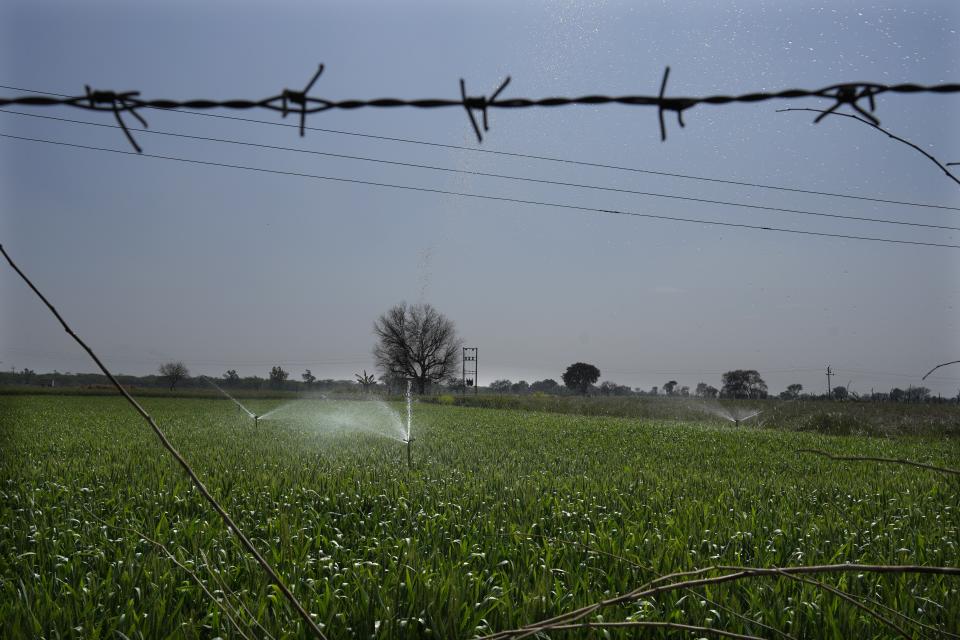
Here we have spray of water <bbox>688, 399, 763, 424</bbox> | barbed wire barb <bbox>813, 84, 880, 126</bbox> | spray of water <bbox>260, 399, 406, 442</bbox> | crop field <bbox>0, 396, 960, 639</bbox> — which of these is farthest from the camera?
spray of water <bbox>688, 399, 763, 424</bbox>

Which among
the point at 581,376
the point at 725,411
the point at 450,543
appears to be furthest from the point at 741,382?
the point at 450,543

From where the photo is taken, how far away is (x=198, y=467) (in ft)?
31.8

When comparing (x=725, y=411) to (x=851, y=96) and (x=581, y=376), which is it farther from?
(x=581, y=376)

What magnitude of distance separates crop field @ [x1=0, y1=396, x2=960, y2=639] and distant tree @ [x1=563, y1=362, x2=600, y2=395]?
140046 mm

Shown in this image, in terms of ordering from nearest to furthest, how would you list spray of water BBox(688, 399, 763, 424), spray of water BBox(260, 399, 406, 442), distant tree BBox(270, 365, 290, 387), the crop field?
the crop field → spray of water BBox(260, 399, 406, 442) → spray of water BBox(688, 399, 763, 424) → distant tree BBox(270, 365, 290, 387)

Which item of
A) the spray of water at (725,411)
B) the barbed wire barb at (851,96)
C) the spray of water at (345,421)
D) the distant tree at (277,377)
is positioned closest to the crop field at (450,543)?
the barbed wire barb at (851,96)

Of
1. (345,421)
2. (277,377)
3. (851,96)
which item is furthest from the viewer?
(277,377)

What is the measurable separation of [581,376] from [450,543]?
14765 centimetres

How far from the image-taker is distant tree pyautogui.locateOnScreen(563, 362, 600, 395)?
15025 centimetres

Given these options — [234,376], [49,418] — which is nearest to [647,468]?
[49,418]

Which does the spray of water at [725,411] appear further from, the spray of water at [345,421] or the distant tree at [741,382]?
the distant tree at [741,382]

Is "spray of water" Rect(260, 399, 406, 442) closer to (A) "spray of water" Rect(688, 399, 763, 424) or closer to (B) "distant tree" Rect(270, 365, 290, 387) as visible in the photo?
(A) "spray of water" Rect(688, 399, 763, 424)

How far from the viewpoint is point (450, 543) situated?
17.6 ft

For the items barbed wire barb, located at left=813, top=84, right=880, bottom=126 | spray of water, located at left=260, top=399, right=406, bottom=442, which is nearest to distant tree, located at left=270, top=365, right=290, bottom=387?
spray of water, located at left=260, top=399, right=406, bottom=442
